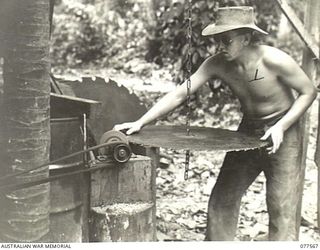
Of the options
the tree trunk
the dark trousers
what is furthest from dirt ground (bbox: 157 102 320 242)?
the tree trunk

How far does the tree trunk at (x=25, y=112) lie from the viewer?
170 cm

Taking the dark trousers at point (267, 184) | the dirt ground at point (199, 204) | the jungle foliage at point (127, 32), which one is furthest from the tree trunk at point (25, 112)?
the jungle foliage at point (127, 32)

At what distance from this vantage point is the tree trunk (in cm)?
170

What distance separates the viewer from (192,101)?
313cm

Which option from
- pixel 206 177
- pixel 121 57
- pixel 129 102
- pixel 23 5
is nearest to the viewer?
pixel 23 5

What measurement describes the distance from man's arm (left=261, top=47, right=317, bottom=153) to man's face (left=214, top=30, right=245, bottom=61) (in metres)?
0.11

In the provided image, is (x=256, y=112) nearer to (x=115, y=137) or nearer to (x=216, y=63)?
(x=216, y=63)

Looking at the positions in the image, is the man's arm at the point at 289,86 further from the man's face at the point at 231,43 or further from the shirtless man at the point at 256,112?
the man's face at the point at 231,43

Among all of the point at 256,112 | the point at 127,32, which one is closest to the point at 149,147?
the point at 256,112

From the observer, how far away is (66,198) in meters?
2.10

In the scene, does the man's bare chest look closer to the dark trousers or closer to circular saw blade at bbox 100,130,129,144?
the dark trousers

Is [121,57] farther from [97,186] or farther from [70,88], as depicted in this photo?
[97,186]

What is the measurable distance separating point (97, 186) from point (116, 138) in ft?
0.69

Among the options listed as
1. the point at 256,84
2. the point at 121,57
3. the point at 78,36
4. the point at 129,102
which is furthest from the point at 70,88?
the point at 78,36
